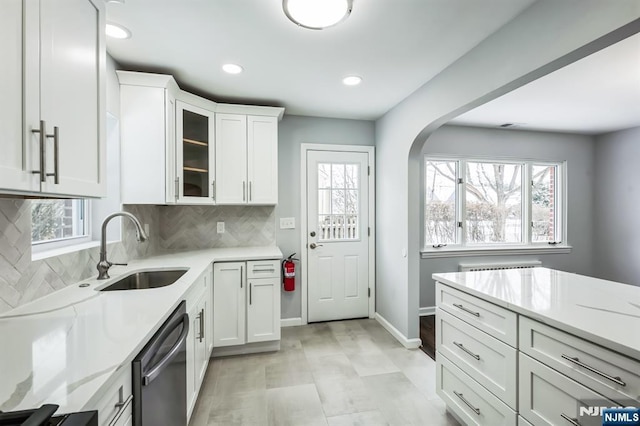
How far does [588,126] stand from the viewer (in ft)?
12.1

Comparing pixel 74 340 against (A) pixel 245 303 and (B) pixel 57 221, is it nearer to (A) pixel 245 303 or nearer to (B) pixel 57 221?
(B) pixel 57 221

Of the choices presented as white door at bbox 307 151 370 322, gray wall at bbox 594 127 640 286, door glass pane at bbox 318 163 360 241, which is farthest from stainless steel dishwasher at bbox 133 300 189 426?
gray wall at bbox 594 127 640 286

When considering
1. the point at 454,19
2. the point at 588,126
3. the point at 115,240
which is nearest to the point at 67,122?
the point at 115,240

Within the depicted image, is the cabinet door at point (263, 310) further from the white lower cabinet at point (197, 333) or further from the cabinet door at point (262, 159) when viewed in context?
the cabinet door at point (262, 159)

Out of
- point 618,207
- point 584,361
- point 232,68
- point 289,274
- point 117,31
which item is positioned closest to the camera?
point 584,361

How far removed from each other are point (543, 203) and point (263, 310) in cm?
418

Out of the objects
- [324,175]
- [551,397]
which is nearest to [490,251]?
[324,175]

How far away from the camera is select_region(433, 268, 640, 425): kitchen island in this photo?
102 centimetres

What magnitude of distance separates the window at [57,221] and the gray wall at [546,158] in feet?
11.0

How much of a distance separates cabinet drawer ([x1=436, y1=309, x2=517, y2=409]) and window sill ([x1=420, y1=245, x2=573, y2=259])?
1.82 meters

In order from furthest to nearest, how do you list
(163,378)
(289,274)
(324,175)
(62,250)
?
1. (324,175)
2. (289,274)
3. (62,250)
4. (163,378)

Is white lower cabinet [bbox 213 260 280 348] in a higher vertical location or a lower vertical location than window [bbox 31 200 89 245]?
lower

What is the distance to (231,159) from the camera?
2764 mm

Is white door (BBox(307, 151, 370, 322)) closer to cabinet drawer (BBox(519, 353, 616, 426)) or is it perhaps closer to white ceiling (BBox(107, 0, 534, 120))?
white ceiling (BBox(107, 0, 534, 120))
